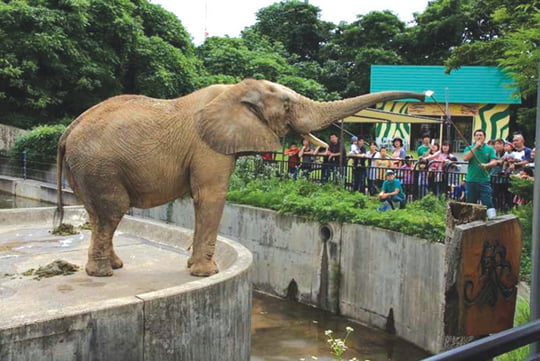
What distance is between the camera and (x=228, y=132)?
246 inches

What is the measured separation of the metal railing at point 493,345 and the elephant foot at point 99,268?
5535mm

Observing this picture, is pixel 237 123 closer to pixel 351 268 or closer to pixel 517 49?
pixel 351 268

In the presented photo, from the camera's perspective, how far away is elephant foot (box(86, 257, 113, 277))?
6531 mm

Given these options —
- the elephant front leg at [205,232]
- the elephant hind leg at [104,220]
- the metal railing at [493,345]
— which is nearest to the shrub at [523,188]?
the elephant front leg at [205,232]

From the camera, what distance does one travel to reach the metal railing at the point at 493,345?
4.74 ft

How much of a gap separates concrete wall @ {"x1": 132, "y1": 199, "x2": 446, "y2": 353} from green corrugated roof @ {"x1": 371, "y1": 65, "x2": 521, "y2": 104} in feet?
64.5

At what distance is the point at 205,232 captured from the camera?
21.0ft

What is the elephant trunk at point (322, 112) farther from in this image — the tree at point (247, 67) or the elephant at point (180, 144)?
the tree at point (247, 67)

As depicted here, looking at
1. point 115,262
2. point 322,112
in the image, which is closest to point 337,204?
point 322,112

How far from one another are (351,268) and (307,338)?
4.97 ft

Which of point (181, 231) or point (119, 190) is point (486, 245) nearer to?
point (119, 190)

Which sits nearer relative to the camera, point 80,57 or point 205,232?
point 205,232

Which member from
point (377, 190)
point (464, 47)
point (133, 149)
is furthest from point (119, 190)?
point (464, 47)

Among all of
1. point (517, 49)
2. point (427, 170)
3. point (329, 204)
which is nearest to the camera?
point (517, 49)
